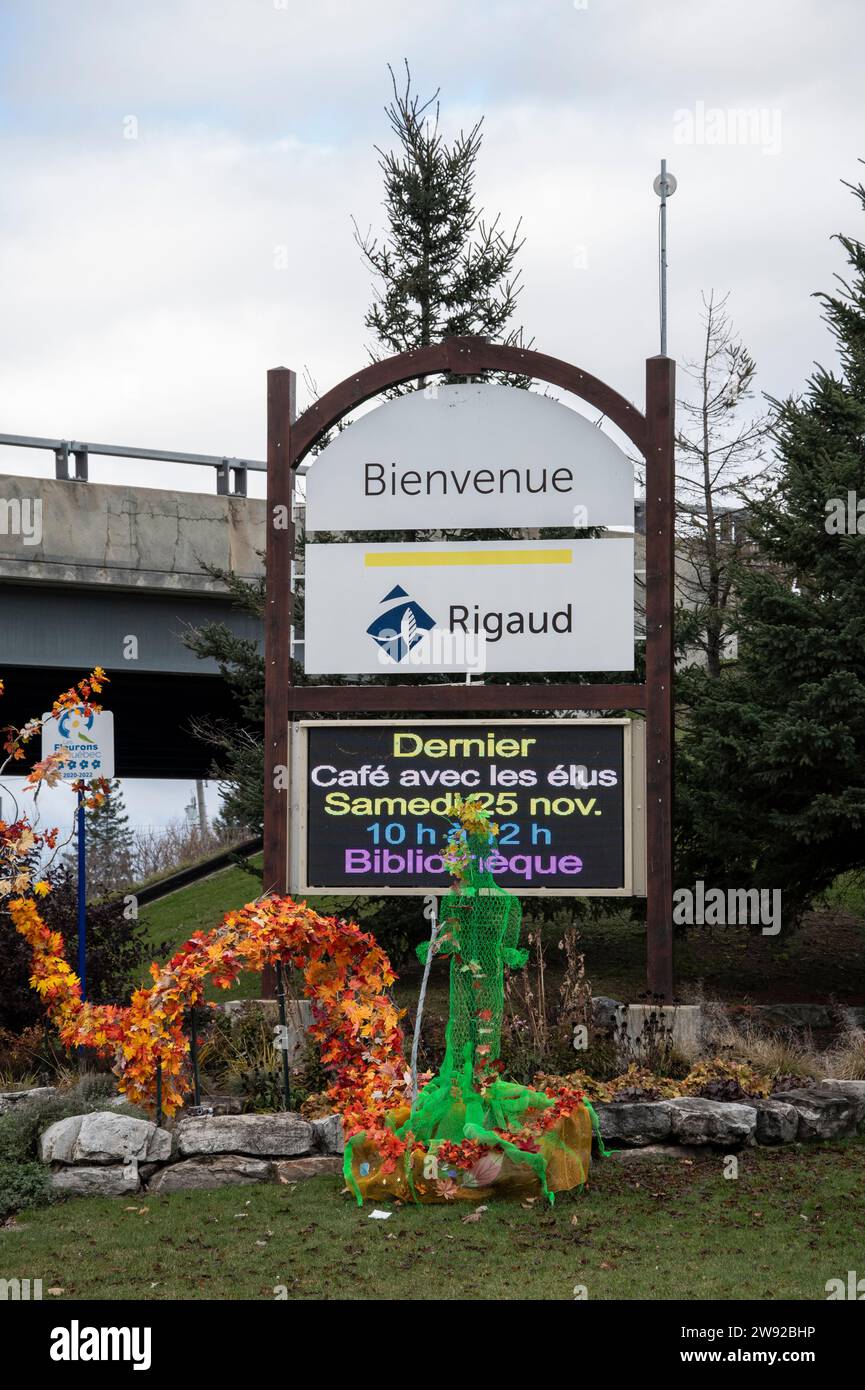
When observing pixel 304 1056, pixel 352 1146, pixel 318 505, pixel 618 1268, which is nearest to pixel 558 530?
pixel 318 505

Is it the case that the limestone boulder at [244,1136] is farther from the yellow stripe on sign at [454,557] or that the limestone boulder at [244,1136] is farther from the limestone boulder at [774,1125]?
the yellow stripe on sign at [454,557]

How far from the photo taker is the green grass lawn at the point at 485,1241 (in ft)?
23.4

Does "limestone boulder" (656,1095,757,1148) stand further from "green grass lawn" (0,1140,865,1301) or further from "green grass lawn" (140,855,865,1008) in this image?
"green grass lawn" (140,855,865,1008)

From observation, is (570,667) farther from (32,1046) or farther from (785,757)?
(32,1046)

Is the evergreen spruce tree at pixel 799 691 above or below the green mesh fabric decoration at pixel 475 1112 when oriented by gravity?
above

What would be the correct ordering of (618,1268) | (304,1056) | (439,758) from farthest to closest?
(439,758), (304,1056), (618,1268)

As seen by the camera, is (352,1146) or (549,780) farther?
(549,780)

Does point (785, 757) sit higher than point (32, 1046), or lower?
higher

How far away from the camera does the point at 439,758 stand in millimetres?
11695

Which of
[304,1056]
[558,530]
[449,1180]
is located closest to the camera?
[449,1180]

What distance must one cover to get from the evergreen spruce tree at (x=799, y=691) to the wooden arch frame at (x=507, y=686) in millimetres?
1062

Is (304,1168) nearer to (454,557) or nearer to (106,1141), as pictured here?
(106,1141)

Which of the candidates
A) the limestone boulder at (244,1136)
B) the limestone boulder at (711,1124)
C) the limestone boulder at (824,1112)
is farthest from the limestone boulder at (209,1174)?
the limestone boulder at (824,1112)
